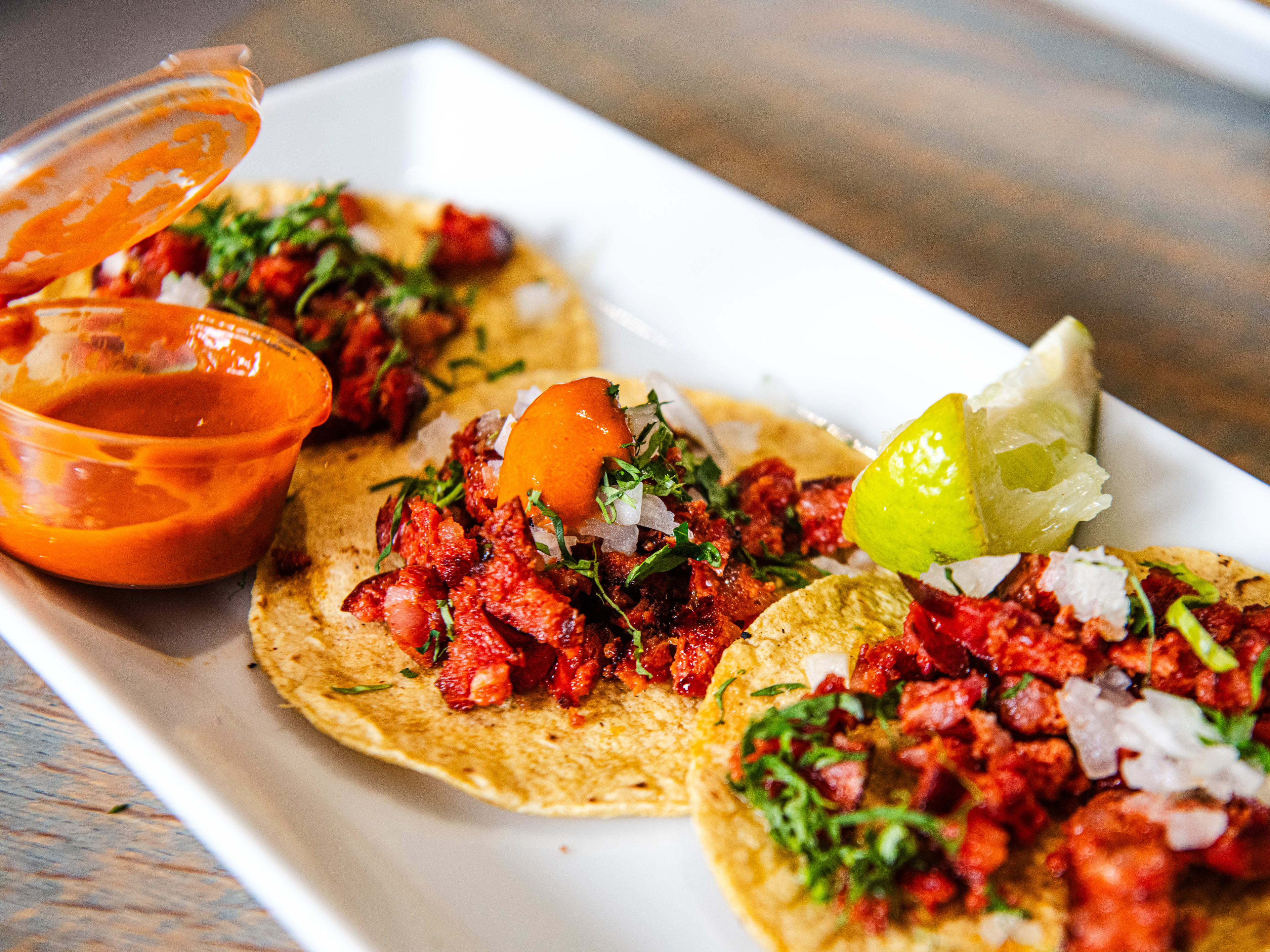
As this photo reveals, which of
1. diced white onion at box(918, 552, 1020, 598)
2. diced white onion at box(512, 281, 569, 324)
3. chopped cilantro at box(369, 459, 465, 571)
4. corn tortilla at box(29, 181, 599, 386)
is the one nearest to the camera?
diced white onion at box(918, 552, 1020, 598)

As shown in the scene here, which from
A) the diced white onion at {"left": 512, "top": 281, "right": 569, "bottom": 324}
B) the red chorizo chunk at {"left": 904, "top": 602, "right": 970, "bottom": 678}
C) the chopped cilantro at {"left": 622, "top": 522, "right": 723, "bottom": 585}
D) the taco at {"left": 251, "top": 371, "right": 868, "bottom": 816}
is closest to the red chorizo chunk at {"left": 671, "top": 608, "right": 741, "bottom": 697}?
the taco at {"left": 251, "top": 371, "right": 868, "bottom": 816}

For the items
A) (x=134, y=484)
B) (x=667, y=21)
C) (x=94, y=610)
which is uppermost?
(x=667, y=21)

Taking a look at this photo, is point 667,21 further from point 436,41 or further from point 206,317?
point 206,317

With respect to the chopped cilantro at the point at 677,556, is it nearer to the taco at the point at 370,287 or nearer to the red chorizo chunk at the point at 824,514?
the red chorizo chunk at the point at 824,514

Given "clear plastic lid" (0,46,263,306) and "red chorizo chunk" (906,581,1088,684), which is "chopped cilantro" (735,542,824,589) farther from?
"clear plastic lid" (0,46,263,306)

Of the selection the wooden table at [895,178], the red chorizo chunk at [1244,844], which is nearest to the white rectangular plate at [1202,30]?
the wooden table at [895,178]

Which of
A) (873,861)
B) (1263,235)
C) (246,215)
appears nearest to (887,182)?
(1263,235)
